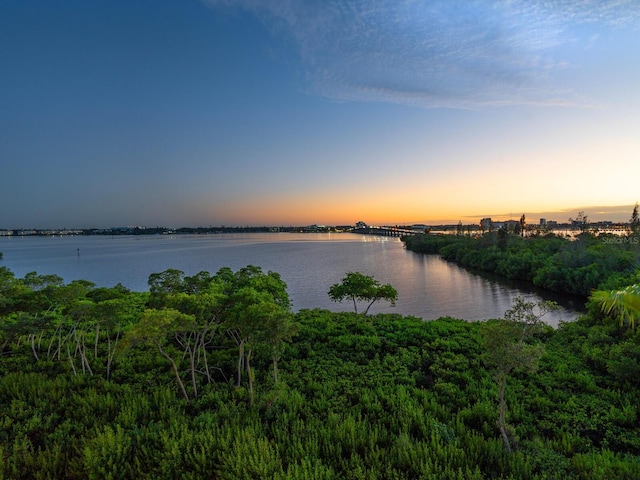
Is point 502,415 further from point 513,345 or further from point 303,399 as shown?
point 303,399

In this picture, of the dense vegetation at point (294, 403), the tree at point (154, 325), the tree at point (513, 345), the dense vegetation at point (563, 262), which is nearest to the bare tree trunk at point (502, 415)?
→ the tree at point (513, 345)

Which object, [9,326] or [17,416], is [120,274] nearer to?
[9,326]

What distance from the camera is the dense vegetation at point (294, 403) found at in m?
9.34

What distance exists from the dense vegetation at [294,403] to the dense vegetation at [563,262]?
2221 cm

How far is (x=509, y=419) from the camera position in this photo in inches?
504

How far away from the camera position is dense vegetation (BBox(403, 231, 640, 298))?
4450 centimetres

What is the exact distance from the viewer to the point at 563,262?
5381 centimetres

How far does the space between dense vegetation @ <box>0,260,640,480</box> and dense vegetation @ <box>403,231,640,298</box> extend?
22.2 meters

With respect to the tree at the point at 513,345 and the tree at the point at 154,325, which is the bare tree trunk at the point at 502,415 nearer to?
the tree at the point at 513,345

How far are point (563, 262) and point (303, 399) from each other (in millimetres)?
56127

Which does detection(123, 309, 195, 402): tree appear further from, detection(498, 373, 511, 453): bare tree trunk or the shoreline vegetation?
detection(498, 373, 511, 453): bare tree trunk

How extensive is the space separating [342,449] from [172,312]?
695cm

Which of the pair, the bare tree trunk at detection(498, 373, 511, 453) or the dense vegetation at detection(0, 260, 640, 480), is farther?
the bare tree trunk at detection(498, 373, 511, 453)

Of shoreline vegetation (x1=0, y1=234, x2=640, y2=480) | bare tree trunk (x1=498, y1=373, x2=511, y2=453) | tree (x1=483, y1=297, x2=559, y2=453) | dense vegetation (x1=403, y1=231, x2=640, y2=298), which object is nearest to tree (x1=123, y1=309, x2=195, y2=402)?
shoreline vegetation (x1=0, y1=234, x2=640, y2=480)
